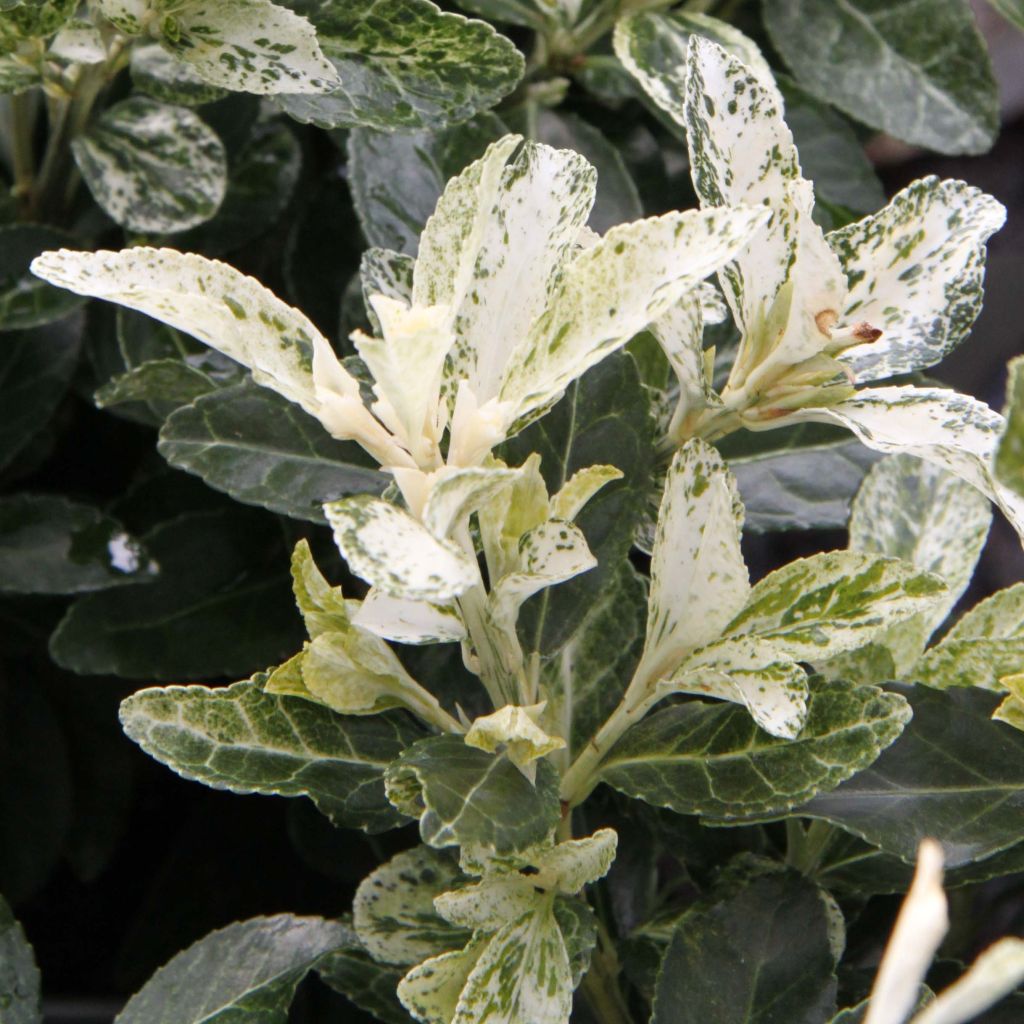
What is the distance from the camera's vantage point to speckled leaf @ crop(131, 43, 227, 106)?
0.73 m

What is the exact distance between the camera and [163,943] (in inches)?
38.3

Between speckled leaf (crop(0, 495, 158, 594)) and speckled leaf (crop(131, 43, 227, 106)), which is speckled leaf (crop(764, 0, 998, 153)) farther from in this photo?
speckled leaf (crop(0, 495, 158, 594))

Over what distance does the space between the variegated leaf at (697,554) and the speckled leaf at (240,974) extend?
8.9 inches

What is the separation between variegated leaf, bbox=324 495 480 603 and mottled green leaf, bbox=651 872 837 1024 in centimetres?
25

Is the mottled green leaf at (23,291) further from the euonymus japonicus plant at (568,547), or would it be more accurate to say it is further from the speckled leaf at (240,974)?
the speckled leaf at (240,974)

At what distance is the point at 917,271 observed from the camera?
0.54m

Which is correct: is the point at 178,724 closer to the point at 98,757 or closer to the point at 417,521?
the point at 417,521

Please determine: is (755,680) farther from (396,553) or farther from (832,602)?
(396,553)

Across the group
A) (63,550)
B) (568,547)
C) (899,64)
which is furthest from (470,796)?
(899,64)

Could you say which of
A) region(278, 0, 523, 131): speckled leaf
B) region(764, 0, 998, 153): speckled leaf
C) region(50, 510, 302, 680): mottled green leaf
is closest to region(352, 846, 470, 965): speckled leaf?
region(50, 510, 302, 680): mottled green leaf

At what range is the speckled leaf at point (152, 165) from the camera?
0.76 meters

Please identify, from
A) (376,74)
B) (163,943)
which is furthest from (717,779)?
(163,943)


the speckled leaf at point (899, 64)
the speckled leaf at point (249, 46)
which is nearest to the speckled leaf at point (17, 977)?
the speckled leaf at point (249, 46)

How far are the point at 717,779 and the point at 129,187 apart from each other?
0.46 meters
